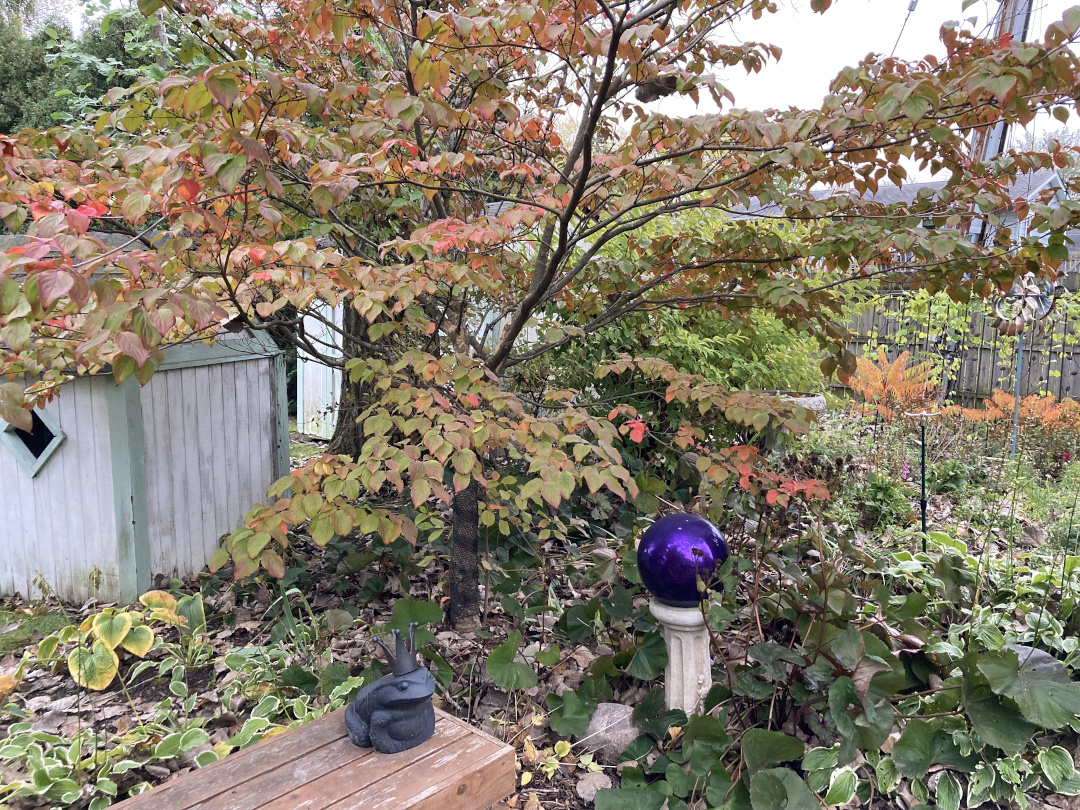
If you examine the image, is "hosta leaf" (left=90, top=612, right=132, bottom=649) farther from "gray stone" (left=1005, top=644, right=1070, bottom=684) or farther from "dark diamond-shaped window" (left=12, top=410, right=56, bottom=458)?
"gray stone" (left=1005, top=644, right=1070, bottom=684)

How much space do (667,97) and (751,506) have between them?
5.30 ft

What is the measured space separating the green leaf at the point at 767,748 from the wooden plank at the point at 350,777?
2.34 ft

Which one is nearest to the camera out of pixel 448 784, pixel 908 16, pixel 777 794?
pixel 448 784

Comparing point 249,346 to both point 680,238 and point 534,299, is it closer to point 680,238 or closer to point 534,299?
point 534,299

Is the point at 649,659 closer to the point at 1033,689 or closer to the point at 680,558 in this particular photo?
the point at 680,558

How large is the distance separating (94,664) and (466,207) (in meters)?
2.13

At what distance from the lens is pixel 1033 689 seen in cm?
174

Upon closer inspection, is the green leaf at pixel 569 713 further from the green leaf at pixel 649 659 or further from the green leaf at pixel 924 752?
the green leaf at pixel 924 752

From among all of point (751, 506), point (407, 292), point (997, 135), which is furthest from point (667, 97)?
point (997, 135)

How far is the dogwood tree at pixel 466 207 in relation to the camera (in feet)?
5.06

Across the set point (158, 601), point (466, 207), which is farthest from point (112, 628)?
point (466, 207)

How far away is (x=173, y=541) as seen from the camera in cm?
308

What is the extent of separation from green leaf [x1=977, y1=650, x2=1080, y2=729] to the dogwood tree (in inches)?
27.2

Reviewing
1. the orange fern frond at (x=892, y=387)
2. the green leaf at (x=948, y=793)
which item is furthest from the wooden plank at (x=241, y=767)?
the orange fern frond at (x=892, y=387)
